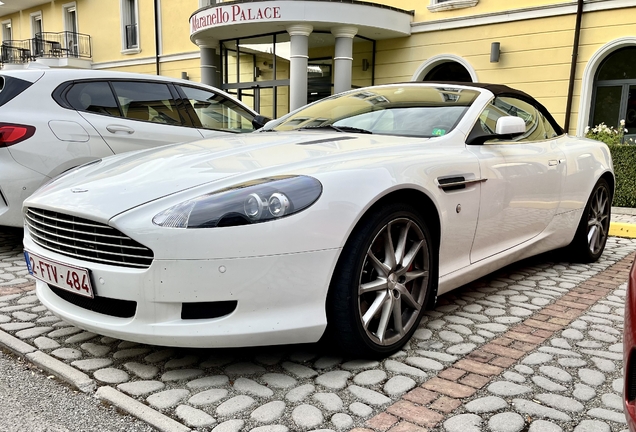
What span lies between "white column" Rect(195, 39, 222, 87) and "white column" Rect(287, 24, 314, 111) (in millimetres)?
3692

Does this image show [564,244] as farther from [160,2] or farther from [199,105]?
[160,2]

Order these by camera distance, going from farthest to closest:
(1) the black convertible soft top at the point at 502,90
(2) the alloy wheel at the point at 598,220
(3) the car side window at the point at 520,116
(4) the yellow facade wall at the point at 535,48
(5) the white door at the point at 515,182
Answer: (4) the yellow facade wall at the point at 535,48 → (2) the alloy wheel at the point at 598,220 → (1) the black convertible soft top at the point at 502,90 → (3) the car side window at the point at 520,116 → (5) the white door at the point at 515,182

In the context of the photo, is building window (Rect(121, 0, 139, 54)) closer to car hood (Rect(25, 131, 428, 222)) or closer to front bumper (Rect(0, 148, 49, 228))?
front bumper (Rect(0, 148, 49, 228))

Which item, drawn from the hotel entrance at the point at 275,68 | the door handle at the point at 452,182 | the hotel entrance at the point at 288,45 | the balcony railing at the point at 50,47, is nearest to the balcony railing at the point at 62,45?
the balcony railing at the point at 50,47

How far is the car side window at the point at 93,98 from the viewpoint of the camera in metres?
4.41

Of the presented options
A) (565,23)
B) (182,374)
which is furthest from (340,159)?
(565,23)

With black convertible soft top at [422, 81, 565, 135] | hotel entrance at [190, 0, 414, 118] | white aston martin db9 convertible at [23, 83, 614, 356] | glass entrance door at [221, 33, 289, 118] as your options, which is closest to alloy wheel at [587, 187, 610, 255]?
black convertible soft top at [422, 81, 565, 135]

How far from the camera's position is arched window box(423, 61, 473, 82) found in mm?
13812

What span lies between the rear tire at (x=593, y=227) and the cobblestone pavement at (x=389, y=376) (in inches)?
45.6

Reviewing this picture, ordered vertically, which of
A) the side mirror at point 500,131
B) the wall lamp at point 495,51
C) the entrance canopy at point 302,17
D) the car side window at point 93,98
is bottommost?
the side mirror at point 500,131

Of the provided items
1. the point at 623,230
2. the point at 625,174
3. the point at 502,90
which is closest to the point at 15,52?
the point at 625,174

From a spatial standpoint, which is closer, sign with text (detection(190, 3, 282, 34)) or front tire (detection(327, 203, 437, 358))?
front tire (detection(327, 203, 437, 358))

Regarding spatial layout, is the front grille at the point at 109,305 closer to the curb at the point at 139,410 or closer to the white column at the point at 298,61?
the curb at the point at 139,410

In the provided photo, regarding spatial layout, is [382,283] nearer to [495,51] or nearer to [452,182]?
[452,182]
